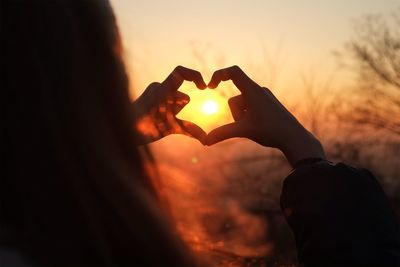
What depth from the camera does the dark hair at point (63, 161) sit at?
52cm

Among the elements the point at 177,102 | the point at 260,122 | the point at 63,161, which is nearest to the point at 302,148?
the point at 260,122

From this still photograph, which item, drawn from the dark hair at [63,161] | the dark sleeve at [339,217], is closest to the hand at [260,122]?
the dark sleeve at [339,217]

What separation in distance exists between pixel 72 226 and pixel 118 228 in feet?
0.15

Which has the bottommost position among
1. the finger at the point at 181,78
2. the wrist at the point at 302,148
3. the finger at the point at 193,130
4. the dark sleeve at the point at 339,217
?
the dark sleeve at the point at 339,217

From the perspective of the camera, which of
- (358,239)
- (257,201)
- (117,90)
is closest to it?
(117,90)

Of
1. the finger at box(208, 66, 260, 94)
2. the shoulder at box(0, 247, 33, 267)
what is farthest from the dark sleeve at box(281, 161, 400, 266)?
the shoulder at box(0, 247, 33, 267)

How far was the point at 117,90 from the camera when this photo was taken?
25.0 inches

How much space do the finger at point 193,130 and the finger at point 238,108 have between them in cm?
7

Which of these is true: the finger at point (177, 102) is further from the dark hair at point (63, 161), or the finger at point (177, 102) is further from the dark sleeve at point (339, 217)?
the dark hair at point (63, 161)

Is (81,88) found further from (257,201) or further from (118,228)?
(257,201)

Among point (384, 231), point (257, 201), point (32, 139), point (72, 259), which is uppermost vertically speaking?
point (32, 139)

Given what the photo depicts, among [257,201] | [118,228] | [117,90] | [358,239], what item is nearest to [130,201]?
[118,228]

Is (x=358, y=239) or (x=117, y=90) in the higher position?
(x=117, y=90)

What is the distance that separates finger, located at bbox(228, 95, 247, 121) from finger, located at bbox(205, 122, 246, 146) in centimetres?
2
